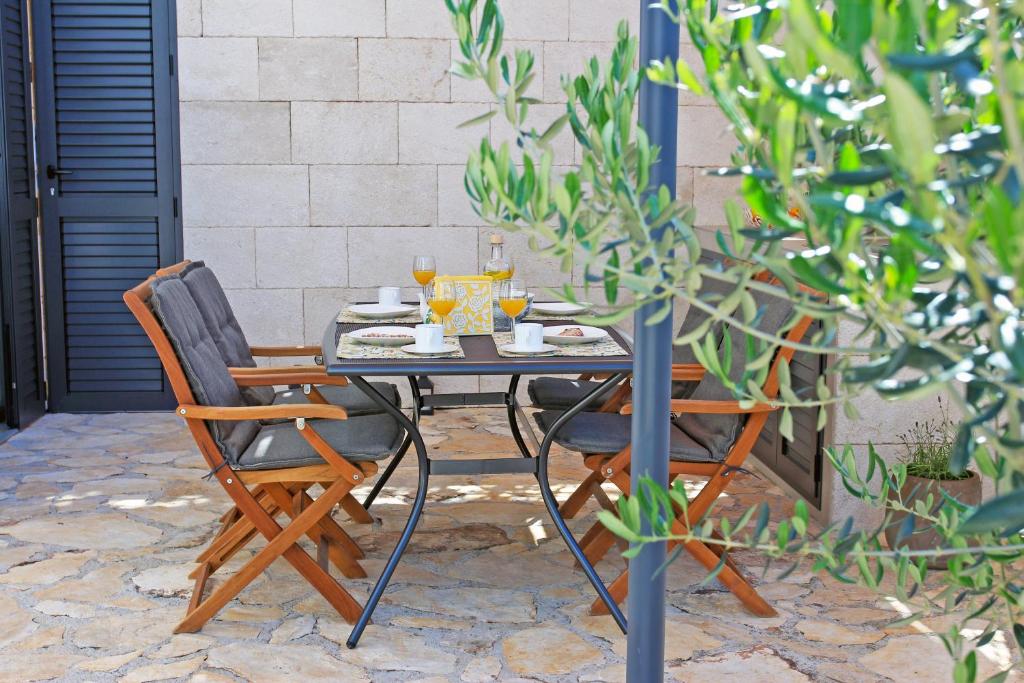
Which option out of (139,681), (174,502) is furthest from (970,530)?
(174,502)

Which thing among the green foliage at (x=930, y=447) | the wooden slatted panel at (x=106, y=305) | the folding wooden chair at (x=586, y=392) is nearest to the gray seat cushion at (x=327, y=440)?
the folding wooden chair at (x=586, y=392)

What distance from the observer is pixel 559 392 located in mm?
3822

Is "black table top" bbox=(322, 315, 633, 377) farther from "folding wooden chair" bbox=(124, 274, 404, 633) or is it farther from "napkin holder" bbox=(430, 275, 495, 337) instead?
"napkin holder" bbox=(430, 275, 495, 337)

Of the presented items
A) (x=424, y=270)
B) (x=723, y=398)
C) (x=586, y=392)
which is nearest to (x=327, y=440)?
(x=424, y=270)

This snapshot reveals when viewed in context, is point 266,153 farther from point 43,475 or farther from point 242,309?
point 43,475

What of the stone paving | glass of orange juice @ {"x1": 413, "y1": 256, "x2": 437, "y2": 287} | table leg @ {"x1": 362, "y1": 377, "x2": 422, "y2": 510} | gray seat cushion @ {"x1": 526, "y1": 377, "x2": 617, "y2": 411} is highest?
glass of orange juice @ {"x1": 413, "y1": 256, "x2": 437, "y2": 287}

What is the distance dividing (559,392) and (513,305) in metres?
0.56

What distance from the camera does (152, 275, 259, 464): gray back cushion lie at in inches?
119

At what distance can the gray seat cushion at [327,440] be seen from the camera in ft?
10.0

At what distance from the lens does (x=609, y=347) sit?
3252 mm

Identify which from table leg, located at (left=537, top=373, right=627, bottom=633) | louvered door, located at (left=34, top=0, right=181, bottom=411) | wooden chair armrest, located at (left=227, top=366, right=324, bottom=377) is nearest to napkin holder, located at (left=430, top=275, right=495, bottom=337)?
wooden chair armrest, located at (left=227, top=366, right=324, bottom=377)

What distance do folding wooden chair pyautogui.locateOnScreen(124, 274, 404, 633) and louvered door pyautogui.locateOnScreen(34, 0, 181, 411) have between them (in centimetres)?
256

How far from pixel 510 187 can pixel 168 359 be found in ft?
7.76

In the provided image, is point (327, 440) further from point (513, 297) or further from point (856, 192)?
point (856, 192)
